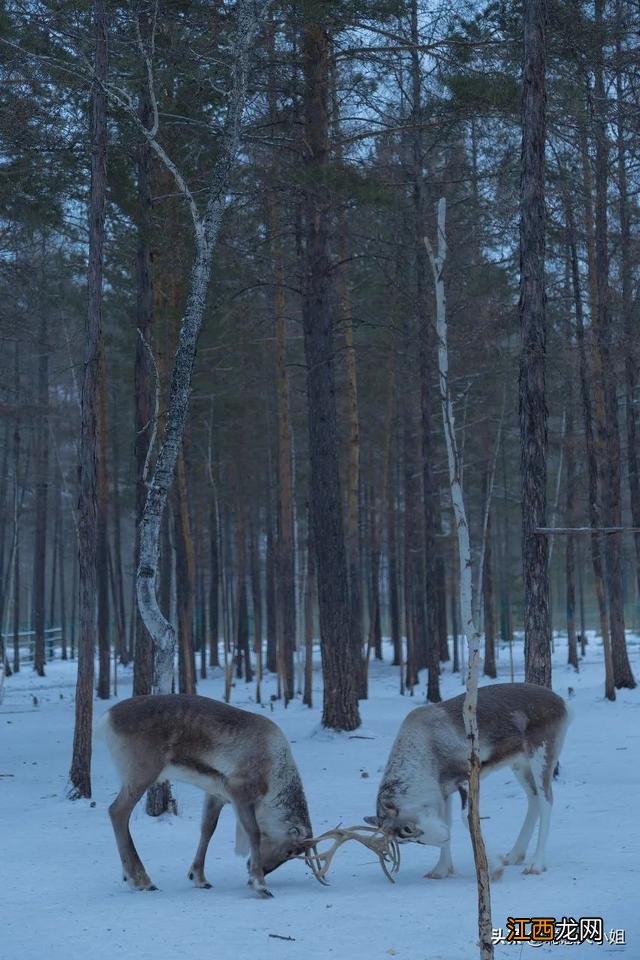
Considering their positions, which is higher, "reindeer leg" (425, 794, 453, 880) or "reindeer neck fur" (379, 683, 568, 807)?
"reindeer neck fur" (379, 683, 568, 807)

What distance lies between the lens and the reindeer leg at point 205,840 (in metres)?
7.71

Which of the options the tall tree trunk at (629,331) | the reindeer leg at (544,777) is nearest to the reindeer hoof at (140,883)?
the reindeer leg at (544,777)

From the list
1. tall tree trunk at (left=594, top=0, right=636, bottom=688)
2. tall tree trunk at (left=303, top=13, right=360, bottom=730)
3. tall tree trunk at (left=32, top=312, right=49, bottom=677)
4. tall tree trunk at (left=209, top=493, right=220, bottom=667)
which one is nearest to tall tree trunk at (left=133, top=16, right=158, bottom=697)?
tall tree trunk at (left=303, top=13, right=360, bottom=730)

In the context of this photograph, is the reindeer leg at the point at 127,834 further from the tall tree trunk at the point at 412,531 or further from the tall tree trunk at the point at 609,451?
the tall tree trunk at the point at 412,531

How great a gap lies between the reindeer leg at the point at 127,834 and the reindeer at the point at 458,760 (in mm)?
1713

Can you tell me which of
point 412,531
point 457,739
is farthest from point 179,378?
point 412,531

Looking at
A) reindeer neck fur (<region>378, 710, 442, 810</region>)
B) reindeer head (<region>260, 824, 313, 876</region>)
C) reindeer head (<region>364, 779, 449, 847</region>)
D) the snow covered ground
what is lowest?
the snow covered ground

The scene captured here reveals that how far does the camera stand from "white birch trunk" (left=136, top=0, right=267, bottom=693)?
984 centimetres

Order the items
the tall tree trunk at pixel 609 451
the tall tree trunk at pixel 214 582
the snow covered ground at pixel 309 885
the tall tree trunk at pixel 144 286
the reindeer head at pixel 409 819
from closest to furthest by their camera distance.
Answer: the snow covered ground at pixel 309 885, the reindeer head at pixel 409 819, the tall tree trunk at pixel 144 286, the tall tree trunk at pixel 609 451, the tall tree trunk at pixel 214 582

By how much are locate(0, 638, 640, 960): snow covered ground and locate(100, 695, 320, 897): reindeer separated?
0.36m

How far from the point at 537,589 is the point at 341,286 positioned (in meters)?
13.2

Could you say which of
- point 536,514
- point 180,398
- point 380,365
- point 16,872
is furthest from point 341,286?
point 16,872

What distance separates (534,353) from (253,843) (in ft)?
23.2

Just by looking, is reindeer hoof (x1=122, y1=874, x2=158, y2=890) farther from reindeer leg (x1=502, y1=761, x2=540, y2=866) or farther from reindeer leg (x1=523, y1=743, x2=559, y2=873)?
reindeer leg (x1=523, y1=743, x2=559, y2=873)
